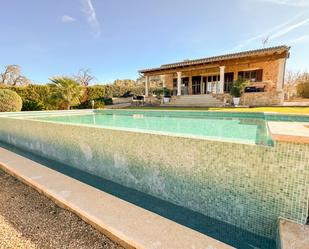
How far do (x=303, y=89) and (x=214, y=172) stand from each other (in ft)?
81.9

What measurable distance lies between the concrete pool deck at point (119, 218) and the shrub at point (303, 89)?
25.3 meters

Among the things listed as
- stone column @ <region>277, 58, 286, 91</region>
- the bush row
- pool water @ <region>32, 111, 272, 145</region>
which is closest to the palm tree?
the bush row

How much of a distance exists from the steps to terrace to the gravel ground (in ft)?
51.0

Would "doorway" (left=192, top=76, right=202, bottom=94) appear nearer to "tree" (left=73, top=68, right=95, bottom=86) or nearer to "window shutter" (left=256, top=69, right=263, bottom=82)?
"window shutter" (left=256, top=69, right=263, bottom=82)

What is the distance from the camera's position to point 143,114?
1304 centimetres

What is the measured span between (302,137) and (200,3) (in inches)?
684

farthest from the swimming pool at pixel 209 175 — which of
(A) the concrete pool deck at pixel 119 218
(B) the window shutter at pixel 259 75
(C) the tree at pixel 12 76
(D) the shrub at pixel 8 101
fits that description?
(C) the tree at pixel 12 76

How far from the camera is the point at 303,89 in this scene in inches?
829

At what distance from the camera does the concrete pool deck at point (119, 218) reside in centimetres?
199

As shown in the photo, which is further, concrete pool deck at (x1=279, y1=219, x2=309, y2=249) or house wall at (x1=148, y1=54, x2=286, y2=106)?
house wall at (x1=148, y1=54, x2=286, y2=106)

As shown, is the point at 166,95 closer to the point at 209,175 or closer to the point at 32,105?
the point at 32,105

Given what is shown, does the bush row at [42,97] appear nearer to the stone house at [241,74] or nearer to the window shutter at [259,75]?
the stone house at [241,74]

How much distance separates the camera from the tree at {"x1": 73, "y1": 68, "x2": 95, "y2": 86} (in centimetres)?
4116

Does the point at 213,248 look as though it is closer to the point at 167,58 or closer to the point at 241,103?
the point at 241,103
